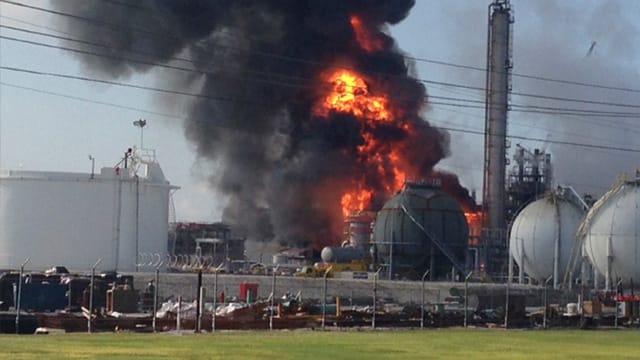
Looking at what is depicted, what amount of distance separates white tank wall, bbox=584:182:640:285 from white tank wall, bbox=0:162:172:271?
3568 centimetres

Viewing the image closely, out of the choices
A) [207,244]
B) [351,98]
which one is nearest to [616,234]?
[351,98]

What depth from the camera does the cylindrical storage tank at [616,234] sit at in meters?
75.5

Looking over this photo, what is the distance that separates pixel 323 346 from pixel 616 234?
129 feet

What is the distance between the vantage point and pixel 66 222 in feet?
302

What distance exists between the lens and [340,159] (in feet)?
395

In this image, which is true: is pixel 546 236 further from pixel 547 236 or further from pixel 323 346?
pixel 323 346

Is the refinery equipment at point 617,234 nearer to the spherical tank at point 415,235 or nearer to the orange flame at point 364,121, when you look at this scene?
the spherical tank at point 415,235

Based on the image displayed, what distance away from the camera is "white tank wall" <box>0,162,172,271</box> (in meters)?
92.1

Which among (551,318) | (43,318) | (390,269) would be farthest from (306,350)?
(390,269)

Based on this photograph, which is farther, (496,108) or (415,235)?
(496,108)

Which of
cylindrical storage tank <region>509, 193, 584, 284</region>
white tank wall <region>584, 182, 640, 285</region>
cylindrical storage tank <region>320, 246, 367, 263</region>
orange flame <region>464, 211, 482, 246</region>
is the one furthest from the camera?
orange flame <region>464, 211, 482, 246</region>

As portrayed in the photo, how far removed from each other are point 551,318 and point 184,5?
58.3 meters

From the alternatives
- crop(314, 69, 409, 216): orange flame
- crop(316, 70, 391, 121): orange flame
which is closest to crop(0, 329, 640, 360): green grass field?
crop(314, 69, 409, 216): orange flame

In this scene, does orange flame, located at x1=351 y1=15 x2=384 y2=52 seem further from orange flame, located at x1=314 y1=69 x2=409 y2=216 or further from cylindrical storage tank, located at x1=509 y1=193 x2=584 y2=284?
cylindrical storage tank, located at x1=509 y1=193 x2=584 y2=284
